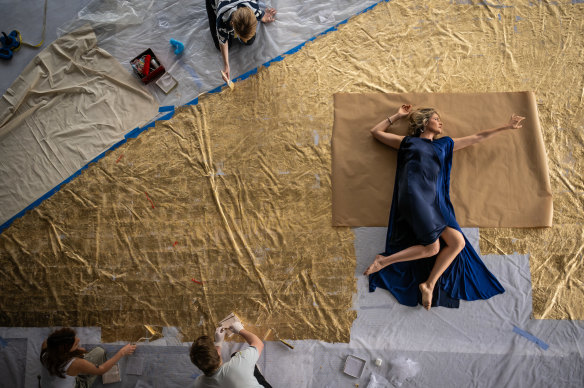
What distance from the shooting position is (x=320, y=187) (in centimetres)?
219

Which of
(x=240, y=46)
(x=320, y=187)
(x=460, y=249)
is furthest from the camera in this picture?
(x=240, y=46)

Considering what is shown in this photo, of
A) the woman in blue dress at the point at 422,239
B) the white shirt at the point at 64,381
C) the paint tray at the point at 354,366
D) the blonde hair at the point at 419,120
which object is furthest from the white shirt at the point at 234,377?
the blonde hair at the point at 419,120

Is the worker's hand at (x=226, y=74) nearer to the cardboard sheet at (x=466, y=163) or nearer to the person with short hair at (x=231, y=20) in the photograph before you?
the person with short hair at (x=231, y=20)

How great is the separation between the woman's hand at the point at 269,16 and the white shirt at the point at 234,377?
6.32ft

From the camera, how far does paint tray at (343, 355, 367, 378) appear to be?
6.69 ft

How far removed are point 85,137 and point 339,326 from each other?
6.13 feet

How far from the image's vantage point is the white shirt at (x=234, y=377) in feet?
5.73

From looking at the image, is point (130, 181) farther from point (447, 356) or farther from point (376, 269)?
point (447, 356)

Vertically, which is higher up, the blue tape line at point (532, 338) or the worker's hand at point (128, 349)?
the worker's hand at point (128, 349)

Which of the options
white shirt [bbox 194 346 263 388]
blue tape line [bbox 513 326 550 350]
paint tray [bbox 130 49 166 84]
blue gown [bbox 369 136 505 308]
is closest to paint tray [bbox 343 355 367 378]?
blue gown [bbox 369 136 505 308]

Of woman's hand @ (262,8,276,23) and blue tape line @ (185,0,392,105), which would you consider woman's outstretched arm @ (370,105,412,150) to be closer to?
blue tape line @ (185,0,392,105)

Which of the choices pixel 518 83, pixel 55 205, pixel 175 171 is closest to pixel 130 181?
pixel 175 171

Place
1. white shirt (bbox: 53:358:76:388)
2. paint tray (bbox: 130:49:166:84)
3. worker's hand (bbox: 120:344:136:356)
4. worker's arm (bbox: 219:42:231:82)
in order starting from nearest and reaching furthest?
1. white shirt (bbox: 53:358:76:388)
2. worker's hand (bbox: 120:344:136:356)
3. worker's arm (bbox: 219:42:231:82)
4. paint tray (bbox: 130:49:166:84)

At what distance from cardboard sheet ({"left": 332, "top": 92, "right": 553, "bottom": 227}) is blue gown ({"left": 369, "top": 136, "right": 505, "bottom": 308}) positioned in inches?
3.8
